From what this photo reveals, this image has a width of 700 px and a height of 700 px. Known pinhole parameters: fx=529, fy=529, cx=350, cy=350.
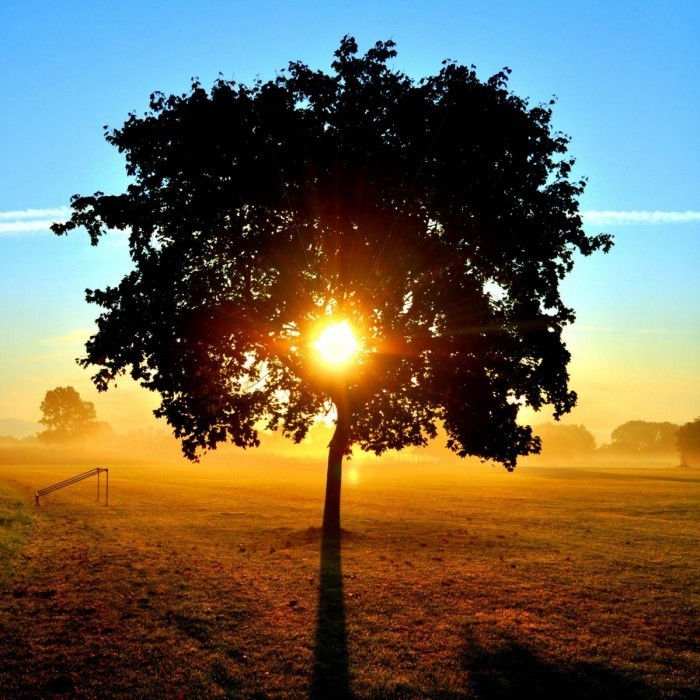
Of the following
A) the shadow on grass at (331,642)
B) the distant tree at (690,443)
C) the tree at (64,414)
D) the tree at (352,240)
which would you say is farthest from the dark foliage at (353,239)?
the tree at (64,414)

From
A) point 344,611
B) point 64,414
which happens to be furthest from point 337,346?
point 64,414

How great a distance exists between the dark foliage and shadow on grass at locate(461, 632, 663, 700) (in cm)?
1194

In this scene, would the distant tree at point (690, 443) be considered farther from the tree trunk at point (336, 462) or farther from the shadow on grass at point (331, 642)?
the shadow on grass at point (331, 642)

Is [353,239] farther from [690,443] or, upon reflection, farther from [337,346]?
[690,443]

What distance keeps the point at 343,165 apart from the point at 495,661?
1622 centimetres

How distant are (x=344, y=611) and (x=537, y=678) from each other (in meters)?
4.84

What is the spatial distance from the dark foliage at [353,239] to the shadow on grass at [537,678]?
11.9m

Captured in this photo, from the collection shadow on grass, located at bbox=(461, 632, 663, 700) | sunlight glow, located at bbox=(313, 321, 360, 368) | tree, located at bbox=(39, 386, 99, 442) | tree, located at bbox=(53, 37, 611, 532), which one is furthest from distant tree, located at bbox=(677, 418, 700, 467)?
tree, located at bbox=(39, 386, 99, 442)

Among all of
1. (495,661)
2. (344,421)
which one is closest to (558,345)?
(344,421)

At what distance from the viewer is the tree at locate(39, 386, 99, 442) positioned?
172625 mm

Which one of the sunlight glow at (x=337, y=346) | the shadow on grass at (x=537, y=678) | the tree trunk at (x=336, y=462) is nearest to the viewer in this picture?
the shadow on grass at (x=537, y=678)

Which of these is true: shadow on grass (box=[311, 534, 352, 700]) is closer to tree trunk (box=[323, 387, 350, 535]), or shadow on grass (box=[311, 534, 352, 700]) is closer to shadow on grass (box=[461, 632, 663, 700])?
shadow on grass (box=[461, 632, 663, 700])

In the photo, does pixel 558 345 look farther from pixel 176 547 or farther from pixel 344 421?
pixel 176 547

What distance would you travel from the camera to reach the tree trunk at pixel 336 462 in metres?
24.1
